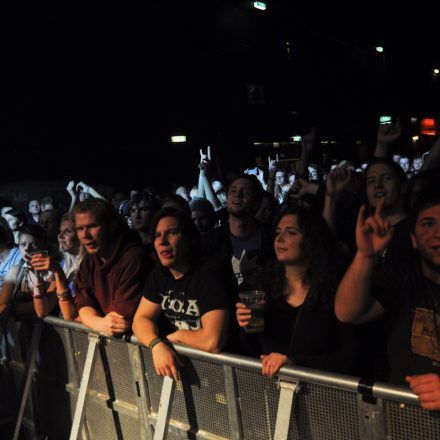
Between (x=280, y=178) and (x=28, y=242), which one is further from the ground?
(x=280, y=178)

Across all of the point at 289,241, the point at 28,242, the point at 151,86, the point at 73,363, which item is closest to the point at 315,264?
the point at 289,241

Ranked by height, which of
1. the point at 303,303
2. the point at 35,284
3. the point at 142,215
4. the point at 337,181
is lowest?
the point at 303,303

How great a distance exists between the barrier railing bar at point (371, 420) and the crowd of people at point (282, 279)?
215 mm

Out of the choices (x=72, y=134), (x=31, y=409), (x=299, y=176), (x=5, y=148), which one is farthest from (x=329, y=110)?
(x=31, y=409)

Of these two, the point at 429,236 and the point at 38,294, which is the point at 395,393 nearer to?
the point at 429,236

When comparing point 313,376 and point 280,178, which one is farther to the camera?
point 280,178

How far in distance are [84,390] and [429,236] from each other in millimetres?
2325

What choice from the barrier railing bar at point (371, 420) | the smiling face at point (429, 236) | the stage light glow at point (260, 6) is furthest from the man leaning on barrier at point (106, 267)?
the stage light glow at point (260, 6)

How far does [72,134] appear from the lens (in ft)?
50.9

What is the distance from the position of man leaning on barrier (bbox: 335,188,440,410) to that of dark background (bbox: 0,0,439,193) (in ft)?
44.7

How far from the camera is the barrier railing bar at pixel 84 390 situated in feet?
10.4

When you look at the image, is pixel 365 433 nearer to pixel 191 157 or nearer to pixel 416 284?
pixel 416 284

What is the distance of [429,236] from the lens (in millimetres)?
2119

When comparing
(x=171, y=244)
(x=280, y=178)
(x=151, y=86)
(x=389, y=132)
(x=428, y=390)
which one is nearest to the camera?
(x=428, y=390)
